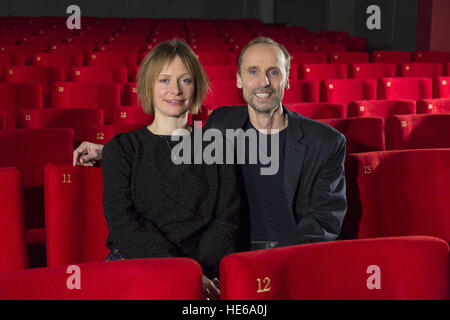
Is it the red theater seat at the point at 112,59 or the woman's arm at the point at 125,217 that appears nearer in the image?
the woman's arm at the point at 125,217

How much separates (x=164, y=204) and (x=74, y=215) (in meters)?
0.22

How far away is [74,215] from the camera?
117 centimetres

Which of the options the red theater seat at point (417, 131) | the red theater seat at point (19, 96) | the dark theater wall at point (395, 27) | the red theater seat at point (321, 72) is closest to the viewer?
the red theater seat at point (417, 131)

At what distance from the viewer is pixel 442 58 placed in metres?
4.52

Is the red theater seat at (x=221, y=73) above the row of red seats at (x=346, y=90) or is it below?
above

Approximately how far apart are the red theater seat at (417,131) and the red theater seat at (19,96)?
1.59 m

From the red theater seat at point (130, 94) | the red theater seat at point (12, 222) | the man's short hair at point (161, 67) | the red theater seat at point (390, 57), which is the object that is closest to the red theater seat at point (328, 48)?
the red theater seat at point (390, 57)

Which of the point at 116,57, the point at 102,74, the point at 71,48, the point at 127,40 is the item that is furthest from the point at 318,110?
the point at 127,40

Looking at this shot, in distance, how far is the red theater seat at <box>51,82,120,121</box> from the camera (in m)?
2.58

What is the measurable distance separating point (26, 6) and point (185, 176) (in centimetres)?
Answer: 853

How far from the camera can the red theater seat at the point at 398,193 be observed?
1.22 m

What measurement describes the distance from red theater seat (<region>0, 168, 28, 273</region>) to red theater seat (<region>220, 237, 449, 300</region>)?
1.87 feet

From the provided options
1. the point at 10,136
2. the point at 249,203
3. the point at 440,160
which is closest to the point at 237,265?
the point at 249,203

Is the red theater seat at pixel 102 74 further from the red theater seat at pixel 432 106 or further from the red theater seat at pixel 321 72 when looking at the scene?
the red theater seat at pixel 432 106
